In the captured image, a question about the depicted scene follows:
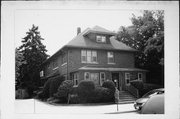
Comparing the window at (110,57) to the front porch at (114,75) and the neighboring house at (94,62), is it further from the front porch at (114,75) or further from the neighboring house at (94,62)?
the front porch at (114,75)

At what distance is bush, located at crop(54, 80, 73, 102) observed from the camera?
13.7m

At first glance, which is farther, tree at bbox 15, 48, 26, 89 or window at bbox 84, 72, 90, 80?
window at bbox 84, 72, 90, 80

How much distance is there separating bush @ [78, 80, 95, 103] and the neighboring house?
14.0 inches

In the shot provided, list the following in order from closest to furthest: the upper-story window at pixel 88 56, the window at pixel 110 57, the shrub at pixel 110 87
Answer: the shrub at pixel 110 87
the upper-story window at pixel 88 56
the window at pixel 110 57

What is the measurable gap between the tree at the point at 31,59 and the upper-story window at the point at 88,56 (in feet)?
7.73

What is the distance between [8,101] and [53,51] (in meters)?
5.16

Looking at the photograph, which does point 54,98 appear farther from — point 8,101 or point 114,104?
point 8,101

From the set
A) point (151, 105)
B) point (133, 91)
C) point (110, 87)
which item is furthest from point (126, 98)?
point (151, 105)

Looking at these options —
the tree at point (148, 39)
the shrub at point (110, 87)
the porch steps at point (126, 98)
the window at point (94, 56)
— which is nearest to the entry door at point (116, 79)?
the shrub at point (110, 87)

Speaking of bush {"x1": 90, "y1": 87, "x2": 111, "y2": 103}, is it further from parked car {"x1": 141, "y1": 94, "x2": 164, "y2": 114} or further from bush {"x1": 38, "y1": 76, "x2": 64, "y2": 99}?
parked car {"x1": 141, "y1": 94, "x2": 164, "y2": 114}

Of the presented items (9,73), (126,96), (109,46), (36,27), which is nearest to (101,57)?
(109,46)

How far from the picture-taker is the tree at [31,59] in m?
13.3

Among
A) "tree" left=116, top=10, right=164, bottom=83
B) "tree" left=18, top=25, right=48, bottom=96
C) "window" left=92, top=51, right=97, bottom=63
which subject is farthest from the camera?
"window" left=92, top=51, right=97, bottom=63

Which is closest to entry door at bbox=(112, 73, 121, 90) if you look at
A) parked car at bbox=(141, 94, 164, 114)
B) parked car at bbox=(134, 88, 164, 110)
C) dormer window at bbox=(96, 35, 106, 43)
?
parked car at bbox=(134, 88, 164, 110)
